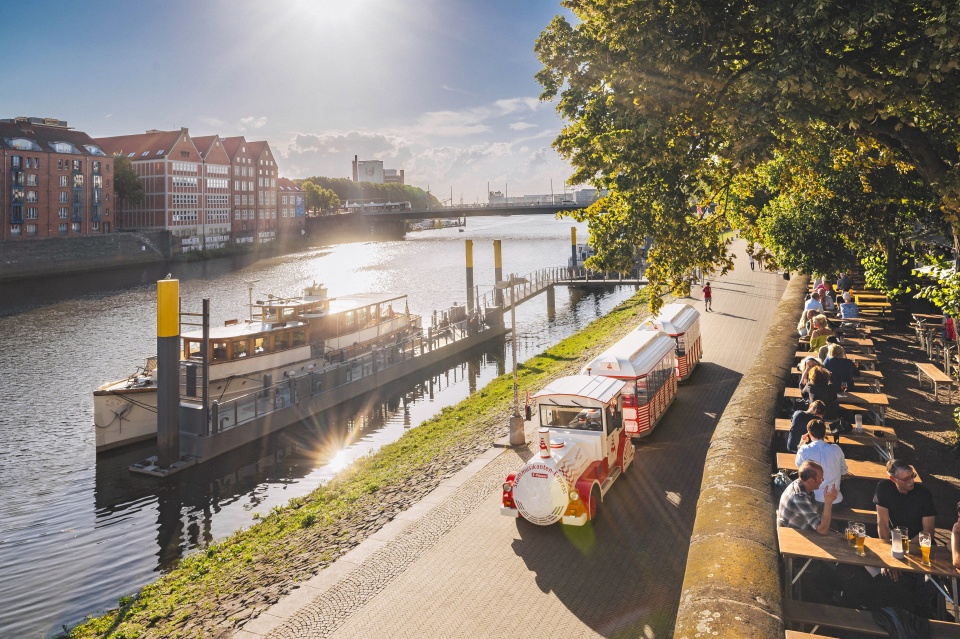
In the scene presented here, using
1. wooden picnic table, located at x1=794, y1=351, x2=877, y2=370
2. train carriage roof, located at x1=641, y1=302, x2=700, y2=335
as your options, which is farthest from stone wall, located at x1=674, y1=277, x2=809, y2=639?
train carriage roof, located at x1=641, y1=302, x2=700, y2=335

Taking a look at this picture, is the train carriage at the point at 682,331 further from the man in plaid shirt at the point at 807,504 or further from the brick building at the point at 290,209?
the brick building at the point at 290,209

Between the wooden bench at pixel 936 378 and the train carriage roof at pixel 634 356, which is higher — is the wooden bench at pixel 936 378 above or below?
below

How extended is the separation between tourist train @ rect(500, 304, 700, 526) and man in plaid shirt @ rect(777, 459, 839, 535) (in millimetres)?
4125

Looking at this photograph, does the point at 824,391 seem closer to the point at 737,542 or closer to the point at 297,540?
the point at 737,542

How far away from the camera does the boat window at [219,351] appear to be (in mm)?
24312

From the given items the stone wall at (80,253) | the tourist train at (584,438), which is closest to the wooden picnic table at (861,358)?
the tourist train at (584,438)

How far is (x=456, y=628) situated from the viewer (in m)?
9.41

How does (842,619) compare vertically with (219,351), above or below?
below

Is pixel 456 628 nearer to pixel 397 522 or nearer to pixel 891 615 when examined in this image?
pixel 397 522

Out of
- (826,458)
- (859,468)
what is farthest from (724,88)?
(859,468)

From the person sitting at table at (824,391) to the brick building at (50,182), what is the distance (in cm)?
8782

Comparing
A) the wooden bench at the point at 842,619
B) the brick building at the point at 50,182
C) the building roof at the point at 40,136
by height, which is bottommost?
the wooden bench at the point at 842,619

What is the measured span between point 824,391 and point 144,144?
118m

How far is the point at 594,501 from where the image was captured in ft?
41.2
